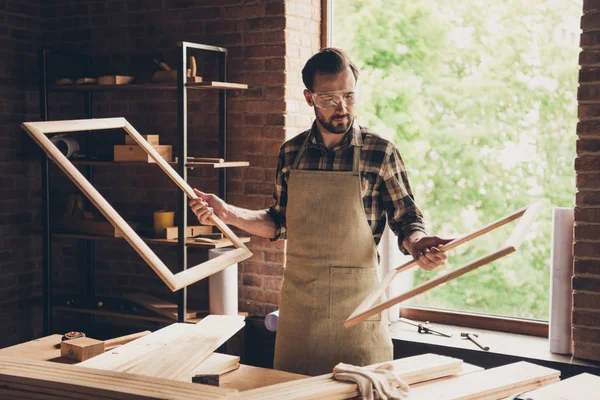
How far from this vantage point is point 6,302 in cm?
447

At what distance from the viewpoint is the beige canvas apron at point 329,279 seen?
8.23 feet

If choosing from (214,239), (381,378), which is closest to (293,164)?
(381,378)

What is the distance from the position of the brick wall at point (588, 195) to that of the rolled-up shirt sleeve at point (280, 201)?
1.30m

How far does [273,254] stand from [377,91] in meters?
1.05

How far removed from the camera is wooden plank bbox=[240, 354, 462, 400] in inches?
72.1

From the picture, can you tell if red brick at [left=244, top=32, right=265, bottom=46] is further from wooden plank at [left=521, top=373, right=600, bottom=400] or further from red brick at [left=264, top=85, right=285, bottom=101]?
wooden plank at [left=521, top=373, right=600, bottom=400]

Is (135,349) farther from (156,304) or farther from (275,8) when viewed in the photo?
(275,8)

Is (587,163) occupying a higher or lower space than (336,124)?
lower

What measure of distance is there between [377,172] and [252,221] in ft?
1.67

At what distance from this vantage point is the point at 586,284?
124 inches

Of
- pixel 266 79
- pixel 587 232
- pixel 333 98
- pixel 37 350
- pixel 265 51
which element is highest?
pixel 265 51

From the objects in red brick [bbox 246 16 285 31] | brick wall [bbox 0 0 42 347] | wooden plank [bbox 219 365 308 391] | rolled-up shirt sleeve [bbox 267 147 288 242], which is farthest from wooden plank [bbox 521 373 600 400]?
brick wall [bbox 0 0 42 347]

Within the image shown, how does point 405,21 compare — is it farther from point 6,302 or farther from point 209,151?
point 6,302

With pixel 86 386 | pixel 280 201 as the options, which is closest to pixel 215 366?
pixel 86 386
